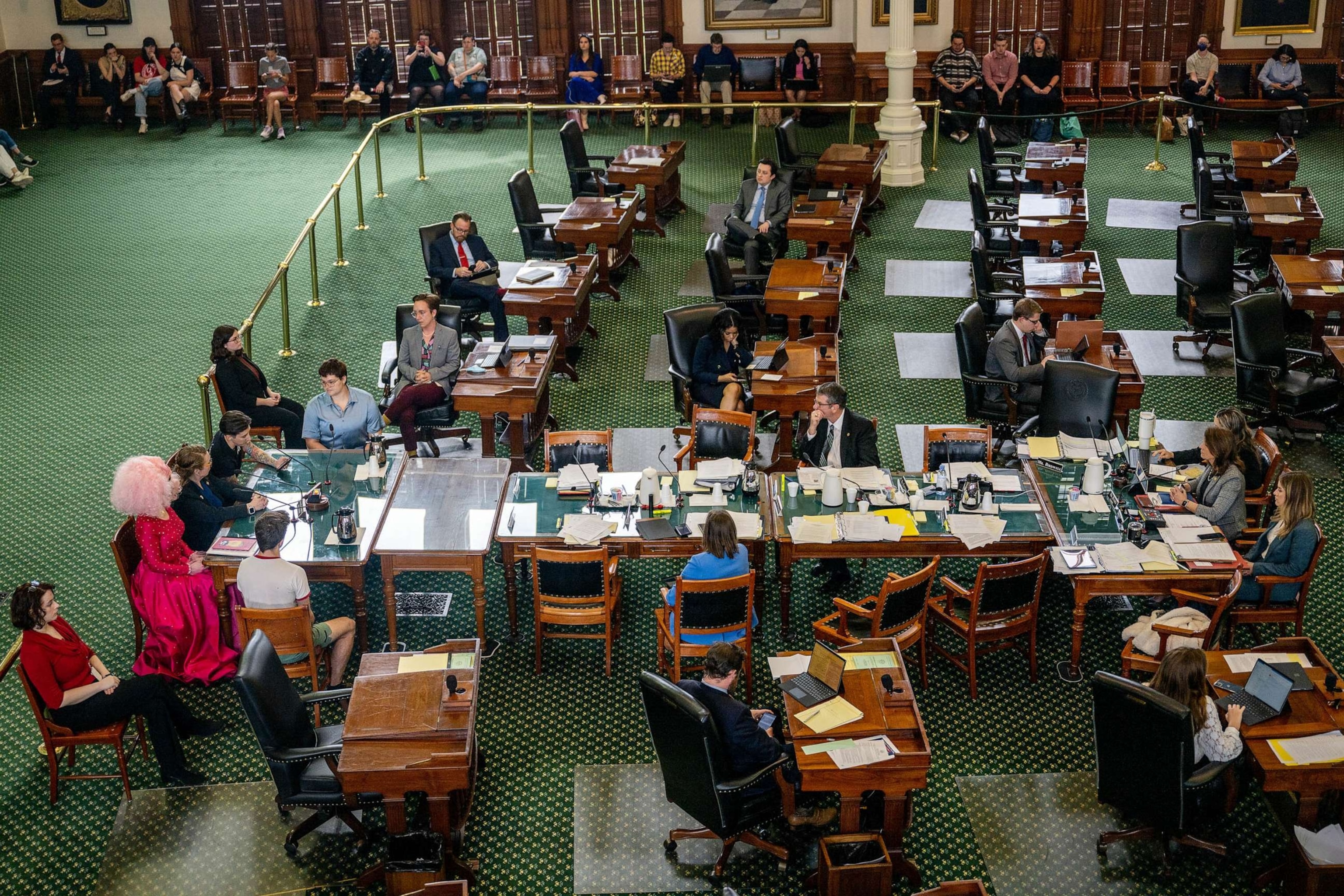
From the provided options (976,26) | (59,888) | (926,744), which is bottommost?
(59,888)

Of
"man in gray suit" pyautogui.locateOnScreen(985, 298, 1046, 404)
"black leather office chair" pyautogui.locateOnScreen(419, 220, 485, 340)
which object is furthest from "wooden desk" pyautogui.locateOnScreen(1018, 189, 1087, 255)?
"black leather office chair" pyautogui.locateOnScreen(419, 220, 485, 340)

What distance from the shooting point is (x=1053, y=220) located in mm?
11719

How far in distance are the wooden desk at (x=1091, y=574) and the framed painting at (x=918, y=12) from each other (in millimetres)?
11299

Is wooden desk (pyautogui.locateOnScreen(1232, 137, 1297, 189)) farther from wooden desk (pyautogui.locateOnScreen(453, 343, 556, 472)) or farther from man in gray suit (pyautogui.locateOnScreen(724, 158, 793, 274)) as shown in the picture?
wooden desk (pyautogui.locateOnScreen(453, 343, 556, 472))

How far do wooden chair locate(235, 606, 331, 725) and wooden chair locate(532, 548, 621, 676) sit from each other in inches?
45.1

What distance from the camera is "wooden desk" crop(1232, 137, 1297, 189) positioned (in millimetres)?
13133

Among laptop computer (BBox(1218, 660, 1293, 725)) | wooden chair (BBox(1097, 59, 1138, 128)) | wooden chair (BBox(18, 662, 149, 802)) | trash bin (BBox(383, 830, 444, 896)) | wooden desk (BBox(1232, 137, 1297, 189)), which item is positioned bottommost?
trash bin (BBox(383, 830, 444, 896))

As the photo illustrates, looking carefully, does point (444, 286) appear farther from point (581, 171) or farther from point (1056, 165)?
point (1056, 165)

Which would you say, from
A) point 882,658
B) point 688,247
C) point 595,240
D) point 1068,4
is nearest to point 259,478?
point 882,658

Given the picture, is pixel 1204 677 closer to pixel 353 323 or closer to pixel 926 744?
pixel 926 744

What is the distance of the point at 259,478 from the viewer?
26.3ft

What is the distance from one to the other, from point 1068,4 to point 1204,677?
1418 cm

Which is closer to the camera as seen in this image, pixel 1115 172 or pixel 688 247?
pixel 688 247

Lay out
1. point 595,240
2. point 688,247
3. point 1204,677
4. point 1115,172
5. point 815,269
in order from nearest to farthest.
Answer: point 1204,677
point 815,269
point 595,240
point 688,247
point 1115,172
